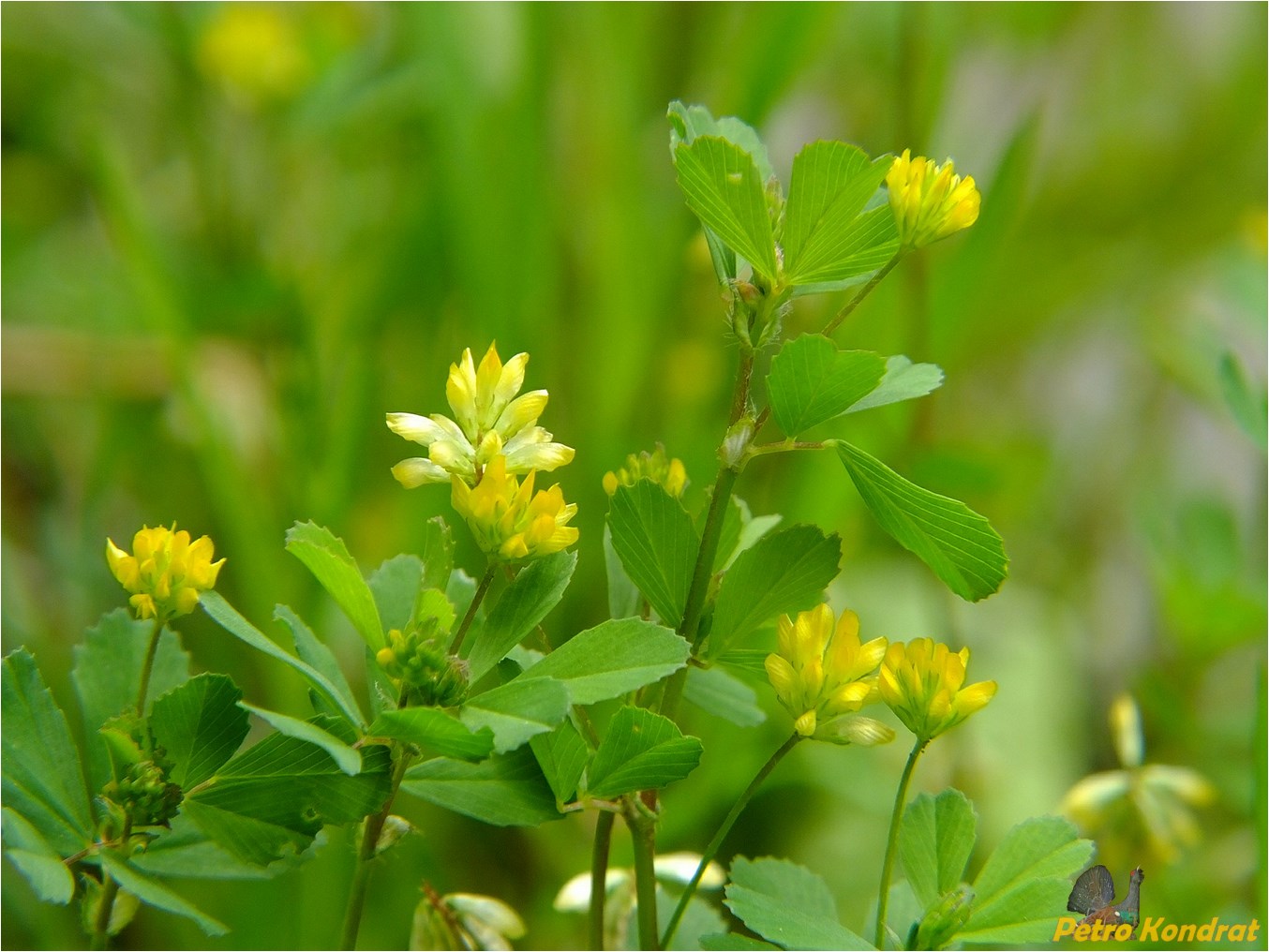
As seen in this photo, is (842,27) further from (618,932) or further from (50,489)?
(618,932)

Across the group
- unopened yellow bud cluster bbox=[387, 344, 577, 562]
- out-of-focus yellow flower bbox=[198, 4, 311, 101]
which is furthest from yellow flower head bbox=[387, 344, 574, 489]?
out-of-focus yellow flower bbox=[198, 4, 311, 101]

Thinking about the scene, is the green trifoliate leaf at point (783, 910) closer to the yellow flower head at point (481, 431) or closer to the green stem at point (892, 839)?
the green stem at point (892, 839)

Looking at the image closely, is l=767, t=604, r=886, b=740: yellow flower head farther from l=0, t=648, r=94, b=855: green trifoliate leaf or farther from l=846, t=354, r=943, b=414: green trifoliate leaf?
l=0, t=648, r=94, b=855: green trifoliate leaf

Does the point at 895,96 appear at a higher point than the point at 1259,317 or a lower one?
higher

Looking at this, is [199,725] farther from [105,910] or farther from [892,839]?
[892,839]

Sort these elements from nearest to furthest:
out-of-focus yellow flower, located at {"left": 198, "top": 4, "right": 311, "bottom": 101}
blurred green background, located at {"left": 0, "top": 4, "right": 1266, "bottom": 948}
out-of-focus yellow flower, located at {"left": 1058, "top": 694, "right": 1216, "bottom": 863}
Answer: out-of-focus yellow flower, located at {"left": 1058, "top": 694, "right": 1216, "bottom": 863}
blurred green background, located at {"left": 0, "top": 4, "right": 1266, "bottom": 948}
out-of-focus yellow flower, located at {"left": 198, "top": 4, "right": 311, "bottom": 101}

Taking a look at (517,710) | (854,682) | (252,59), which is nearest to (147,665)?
(517,710)

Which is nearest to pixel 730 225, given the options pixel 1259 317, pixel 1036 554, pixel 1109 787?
pixel 1109 787
